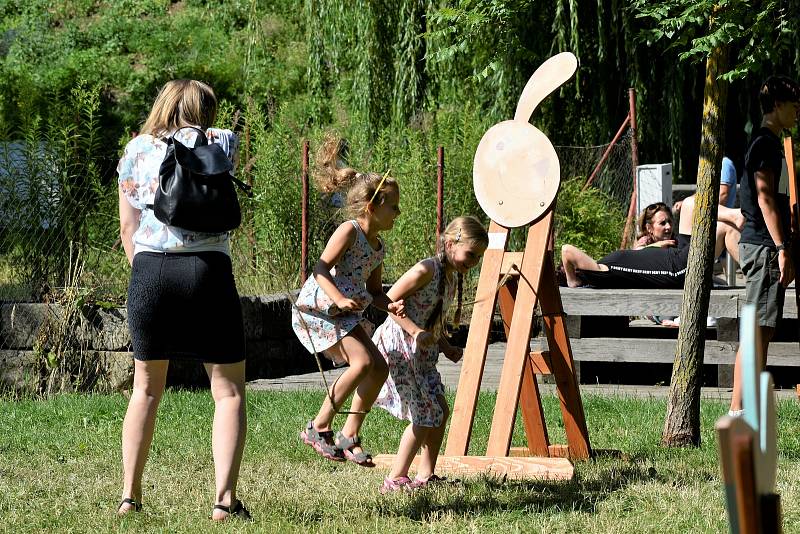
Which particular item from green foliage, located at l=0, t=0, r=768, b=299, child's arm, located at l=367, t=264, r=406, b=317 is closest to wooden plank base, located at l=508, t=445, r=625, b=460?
child's arm, located at l=367, t=264, r=406, b=317

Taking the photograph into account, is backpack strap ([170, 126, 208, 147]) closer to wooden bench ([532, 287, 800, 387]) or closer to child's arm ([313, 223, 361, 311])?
child's arm ([313, 223, 361, 311])

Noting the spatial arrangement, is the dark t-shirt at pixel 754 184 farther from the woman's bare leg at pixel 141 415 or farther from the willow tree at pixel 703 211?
the woman's bare leg at pixel 141 415

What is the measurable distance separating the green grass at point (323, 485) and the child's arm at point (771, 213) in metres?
0.92

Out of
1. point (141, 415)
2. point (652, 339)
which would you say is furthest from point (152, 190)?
point (652, 339)

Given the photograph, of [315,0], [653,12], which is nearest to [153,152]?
[653,12]

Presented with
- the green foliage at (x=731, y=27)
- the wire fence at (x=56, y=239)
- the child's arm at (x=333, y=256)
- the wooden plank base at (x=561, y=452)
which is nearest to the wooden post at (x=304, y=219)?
the wire fence at (x=56, y=239)

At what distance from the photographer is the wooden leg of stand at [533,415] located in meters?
5.73

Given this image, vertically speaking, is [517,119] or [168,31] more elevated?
[168,31]

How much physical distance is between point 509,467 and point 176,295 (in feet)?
6.21

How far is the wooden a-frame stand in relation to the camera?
5309 millimetres

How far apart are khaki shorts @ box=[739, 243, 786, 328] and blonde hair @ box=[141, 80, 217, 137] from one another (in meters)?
3.52

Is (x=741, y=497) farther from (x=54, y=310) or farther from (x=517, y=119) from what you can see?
(x=54, y=310)

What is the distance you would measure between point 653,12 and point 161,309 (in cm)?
334

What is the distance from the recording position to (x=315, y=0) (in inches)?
621
